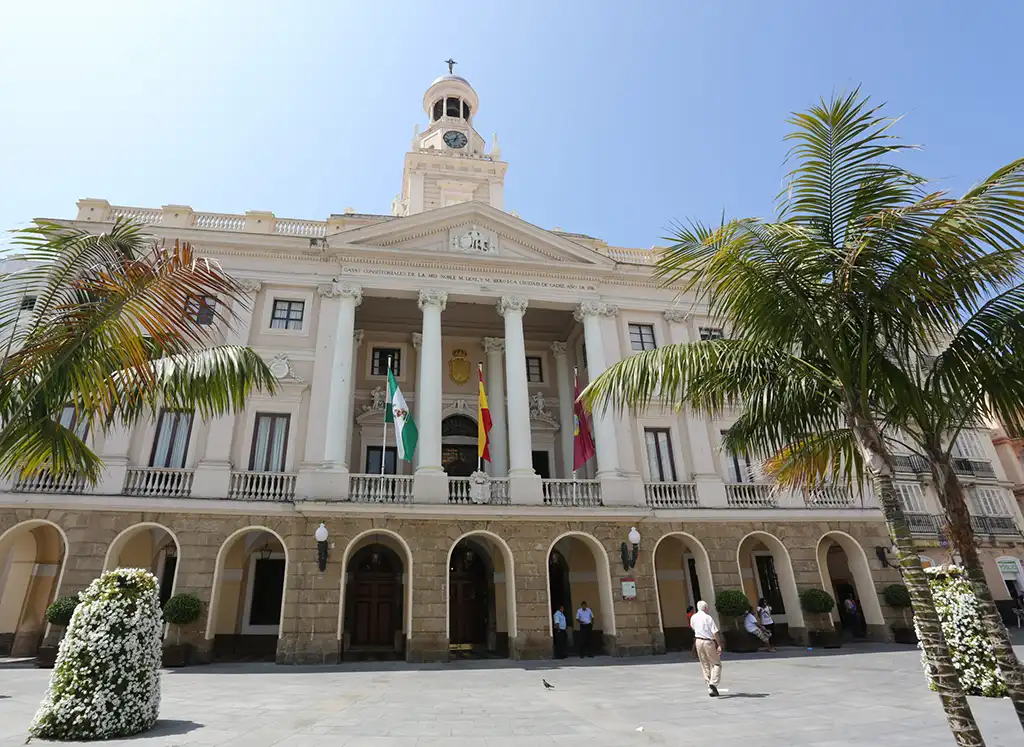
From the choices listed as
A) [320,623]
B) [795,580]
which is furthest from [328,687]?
[795,580]

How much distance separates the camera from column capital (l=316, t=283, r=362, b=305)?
19828mm

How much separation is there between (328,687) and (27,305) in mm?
8664

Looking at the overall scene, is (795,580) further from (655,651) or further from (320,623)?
(320,623)

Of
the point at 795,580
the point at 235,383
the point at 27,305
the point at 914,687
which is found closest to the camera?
the point at 27,305

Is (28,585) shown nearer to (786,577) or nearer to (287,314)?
(287,314)

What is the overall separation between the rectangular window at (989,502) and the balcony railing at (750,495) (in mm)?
16120

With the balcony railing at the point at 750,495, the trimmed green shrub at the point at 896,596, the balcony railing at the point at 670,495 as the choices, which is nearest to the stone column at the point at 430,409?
the balcony railing at the point at 670,495

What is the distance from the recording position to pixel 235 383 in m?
7.41

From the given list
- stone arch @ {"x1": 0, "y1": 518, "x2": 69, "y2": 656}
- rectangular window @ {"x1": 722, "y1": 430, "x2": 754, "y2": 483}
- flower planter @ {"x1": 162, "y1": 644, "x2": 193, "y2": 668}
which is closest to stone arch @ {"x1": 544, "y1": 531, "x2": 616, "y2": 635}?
rectangular window @ {"x1": 722, "y1": 430, "x2": 754, "y2": 483}

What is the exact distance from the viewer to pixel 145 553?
17641 mm

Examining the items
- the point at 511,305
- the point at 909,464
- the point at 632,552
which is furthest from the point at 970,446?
the point at 511,305

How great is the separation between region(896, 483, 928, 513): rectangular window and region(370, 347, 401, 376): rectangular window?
23437 mm

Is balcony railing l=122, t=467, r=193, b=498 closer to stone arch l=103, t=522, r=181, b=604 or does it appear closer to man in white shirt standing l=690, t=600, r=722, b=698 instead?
stone arch l=103, t=522, r=181, b=604

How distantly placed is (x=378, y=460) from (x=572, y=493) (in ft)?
24.8
